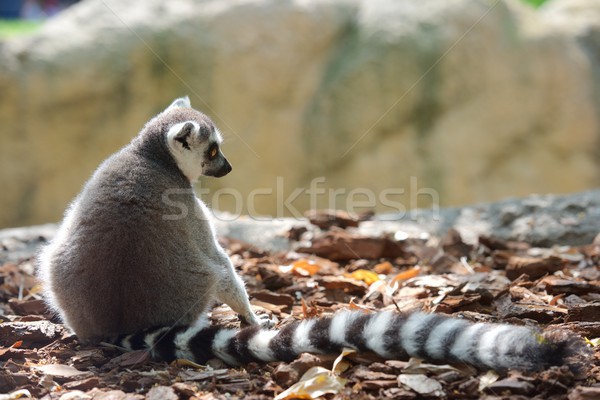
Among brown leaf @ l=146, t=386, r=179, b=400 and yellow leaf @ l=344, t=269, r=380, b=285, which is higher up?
yellow leaf @ l=344, t=269, r=380, b=285

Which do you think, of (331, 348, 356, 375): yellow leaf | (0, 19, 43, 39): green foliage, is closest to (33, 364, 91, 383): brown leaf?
(331, 348, 356, 375): yellow leaf

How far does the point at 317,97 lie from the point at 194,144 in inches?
290

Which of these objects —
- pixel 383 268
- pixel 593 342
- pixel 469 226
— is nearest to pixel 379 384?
pixel 593 342

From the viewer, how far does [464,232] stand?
6188 millimetres

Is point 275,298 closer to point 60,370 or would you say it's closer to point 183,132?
point 183,132

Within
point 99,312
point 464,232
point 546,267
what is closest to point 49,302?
point 99,312

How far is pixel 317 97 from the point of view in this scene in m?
11.5

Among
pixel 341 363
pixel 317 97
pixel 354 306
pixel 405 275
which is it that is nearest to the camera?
pixel 341 363

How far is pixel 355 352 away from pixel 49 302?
6.51 ft

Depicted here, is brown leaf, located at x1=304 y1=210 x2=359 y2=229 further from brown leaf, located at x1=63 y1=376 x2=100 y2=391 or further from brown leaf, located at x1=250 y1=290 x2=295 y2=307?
brown leaf, located at x1=63 y1=376 x2=100 y2=391

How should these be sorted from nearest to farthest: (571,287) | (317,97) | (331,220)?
(571,287) → (331,220) → (317,97)

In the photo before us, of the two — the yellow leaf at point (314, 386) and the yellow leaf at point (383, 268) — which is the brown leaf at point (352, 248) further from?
the yellow leaf at point (314, 386)

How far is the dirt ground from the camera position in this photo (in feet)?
9.53

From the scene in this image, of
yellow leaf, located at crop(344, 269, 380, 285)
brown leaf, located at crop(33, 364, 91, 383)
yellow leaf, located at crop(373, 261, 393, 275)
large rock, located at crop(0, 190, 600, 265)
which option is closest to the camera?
brown leaf, located at crop(33, 364, 91, 383)
